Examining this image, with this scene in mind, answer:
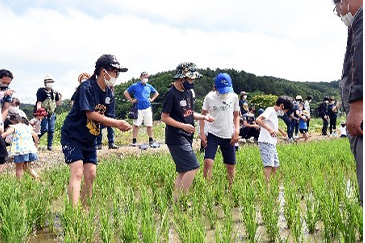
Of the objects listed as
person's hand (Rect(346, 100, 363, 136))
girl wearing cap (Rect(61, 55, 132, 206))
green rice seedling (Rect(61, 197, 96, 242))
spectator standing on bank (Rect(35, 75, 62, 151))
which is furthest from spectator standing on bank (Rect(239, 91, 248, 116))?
person's hand (Rect(346, 100, 363, 136))

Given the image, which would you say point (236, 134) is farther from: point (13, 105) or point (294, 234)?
point (13, 105)

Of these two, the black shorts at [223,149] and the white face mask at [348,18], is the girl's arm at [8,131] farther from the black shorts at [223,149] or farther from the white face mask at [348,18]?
the white face mask at [348,18]

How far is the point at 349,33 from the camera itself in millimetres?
1687

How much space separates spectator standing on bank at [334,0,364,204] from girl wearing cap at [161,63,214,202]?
1.74m

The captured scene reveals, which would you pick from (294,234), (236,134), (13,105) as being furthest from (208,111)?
(13,105)

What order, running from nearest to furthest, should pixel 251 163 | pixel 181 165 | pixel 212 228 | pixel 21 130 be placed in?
1. pixel 212 228
2. pixel 181 165
3. pixel 21 130
4. pixel 251 163

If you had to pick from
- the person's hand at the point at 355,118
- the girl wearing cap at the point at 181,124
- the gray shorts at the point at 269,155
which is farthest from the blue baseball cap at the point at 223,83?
the person's hand at the point at 355,118

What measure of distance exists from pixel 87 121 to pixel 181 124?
0.85 meters

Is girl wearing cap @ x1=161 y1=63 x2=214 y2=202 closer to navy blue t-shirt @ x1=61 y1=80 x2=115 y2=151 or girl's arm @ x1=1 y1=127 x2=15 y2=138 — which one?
navy blue t-shirt @ x1=61 y1=80 x2=115 y2=151

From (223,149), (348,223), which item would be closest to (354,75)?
(348,223)

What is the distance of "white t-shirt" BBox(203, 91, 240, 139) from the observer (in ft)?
12.9

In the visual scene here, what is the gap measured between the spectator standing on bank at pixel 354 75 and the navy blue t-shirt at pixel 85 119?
1927 millimetres

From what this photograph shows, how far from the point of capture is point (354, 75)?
5.04 ft

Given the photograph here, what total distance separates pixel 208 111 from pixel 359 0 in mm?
2517
